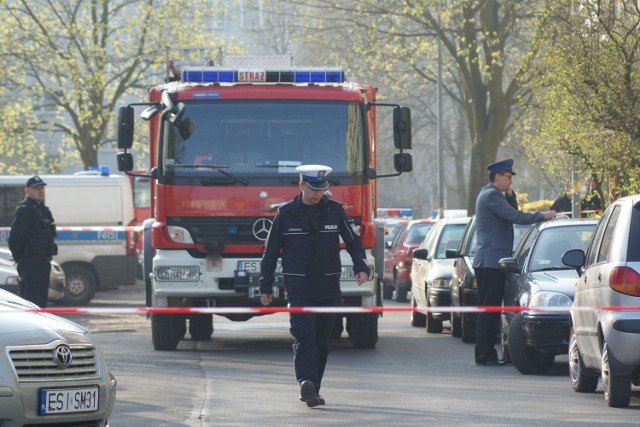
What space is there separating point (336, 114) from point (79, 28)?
2827cm

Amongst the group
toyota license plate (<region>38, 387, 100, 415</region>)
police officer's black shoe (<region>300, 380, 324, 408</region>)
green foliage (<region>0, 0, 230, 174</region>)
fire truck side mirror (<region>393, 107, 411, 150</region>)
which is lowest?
police officer's black shoe (<region>300, 380, 324, 408</region>)

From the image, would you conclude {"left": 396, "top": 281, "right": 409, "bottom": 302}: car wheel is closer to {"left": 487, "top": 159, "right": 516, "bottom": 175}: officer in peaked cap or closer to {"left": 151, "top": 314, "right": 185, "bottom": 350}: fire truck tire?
{"left": 151, "top": 314, "right": 185, "bottom": 350}: fire truck tire

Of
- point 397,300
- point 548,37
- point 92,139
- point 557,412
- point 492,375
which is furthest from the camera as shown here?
point 92,139

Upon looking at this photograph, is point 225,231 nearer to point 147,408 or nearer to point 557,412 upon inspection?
point 147,408

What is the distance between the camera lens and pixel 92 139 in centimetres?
4234

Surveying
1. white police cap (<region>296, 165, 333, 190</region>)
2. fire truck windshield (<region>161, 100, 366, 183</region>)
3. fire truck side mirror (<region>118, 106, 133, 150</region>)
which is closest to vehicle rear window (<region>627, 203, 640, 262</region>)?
white police cap (<region>296, 165, 333, 190</region>)

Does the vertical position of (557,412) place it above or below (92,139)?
below

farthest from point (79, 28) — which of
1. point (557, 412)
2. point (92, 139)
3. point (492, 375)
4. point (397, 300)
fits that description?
point (557, 412)

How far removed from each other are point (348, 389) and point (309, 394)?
145 cm

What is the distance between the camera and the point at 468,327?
17.3m

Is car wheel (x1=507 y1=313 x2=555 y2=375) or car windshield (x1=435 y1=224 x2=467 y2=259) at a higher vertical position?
car windshield (x1=435 y1=224 x2=467 y2=259)

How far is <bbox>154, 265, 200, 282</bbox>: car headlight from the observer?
15.7 m

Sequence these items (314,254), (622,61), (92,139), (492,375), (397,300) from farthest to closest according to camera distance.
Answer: (92,139) < (397,300) < (622,61) < (492,375) < (314,254)

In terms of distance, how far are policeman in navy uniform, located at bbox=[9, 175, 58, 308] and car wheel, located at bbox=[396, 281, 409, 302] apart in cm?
1076
